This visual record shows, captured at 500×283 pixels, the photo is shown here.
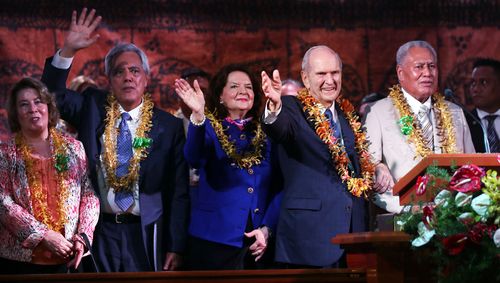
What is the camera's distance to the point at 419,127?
533 cm

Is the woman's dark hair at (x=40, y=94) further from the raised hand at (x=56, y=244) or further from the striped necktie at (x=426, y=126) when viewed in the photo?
the striped necktie at (x=426, y=126)

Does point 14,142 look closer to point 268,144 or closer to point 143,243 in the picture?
point 143,243

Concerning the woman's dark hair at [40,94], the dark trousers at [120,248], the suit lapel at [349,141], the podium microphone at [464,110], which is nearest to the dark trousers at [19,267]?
the dark trousers at [120,248]

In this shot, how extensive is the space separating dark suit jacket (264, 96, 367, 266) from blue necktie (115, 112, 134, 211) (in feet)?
2.37

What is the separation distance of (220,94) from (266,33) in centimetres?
252

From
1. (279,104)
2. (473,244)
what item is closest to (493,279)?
(473,244)

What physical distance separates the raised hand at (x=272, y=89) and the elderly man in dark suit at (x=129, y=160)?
0.72 meters

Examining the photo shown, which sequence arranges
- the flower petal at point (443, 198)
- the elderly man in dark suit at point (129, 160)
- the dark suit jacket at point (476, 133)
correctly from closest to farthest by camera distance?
the flower petal at point (443, 198) < the elderly man in dark suit at point (129, 160) < the dark suit jacket at point (476, 133)

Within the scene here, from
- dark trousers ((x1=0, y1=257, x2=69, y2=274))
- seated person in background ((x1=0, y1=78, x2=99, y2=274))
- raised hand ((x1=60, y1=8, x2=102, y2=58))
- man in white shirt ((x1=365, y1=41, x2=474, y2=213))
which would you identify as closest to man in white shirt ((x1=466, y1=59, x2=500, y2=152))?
man in white shirt ((x1=365, y1=41, x2=474, y2=213))

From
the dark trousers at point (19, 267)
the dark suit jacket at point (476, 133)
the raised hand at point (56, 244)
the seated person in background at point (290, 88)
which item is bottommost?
the dark trousers at point (19, 267)

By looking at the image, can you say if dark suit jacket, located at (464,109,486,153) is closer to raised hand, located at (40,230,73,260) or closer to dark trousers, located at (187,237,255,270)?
dark trousers, located at (187,237,255,270)

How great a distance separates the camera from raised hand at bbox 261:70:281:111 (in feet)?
14.9

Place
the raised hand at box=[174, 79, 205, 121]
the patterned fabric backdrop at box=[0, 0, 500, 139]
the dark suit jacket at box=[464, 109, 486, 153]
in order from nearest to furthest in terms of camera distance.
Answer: the raised hand at box=[174, 79, 205, 121]
the dark suit jacket at box=[464, 109, 486, 153]
the patterned fabric backdrop at box=[0, 0, 500, 139]

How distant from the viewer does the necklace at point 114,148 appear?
16.3 feet
